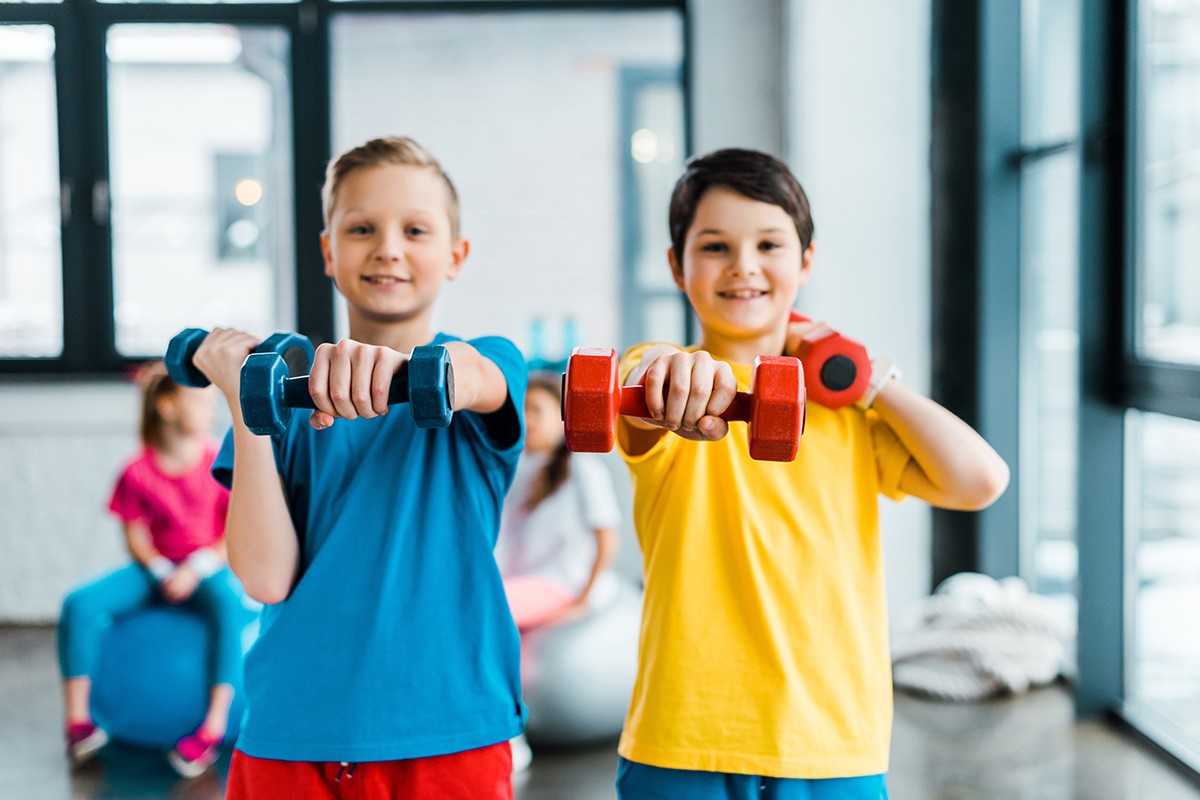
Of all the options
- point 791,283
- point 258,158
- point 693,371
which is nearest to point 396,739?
point 693,371

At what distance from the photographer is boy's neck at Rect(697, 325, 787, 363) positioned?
46.6 inches

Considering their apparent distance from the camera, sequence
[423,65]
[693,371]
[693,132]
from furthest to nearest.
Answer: [423,65]
[693,132]
[693,371]

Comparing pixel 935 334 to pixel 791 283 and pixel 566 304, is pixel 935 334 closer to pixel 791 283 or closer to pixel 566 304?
pixel 566 304

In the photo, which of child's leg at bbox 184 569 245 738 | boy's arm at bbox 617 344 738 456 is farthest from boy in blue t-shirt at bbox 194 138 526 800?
child's leg at bbox 184 569 245 738

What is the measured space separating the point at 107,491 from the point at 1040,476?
11.0ft

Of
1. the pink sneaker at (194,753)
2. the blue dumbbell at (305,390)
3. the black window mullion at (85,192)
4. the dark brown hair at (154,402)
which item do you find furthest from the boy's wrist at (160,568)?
the blue dumbbell at (305,390)

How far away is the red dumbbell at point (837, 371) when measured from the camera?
1.10 meters

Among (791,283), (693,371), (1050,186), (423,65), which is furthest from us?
(423,65)

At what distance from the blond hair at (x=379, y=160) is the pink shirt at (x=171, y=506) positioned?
1.74 metres

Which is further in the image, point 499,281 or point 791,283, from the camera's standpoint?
point 499,281

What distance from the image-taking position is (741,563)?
1105mm

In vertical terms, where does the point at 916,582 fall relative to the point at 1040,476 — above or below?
below

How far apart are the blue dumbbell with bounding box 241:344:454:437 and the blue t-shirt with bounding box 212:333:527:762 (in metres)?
0.25

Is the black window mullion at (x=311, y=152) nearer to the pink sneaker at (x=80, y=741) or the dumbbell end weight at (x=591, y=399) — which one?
the pink sneaker at (x=80, y=741)
